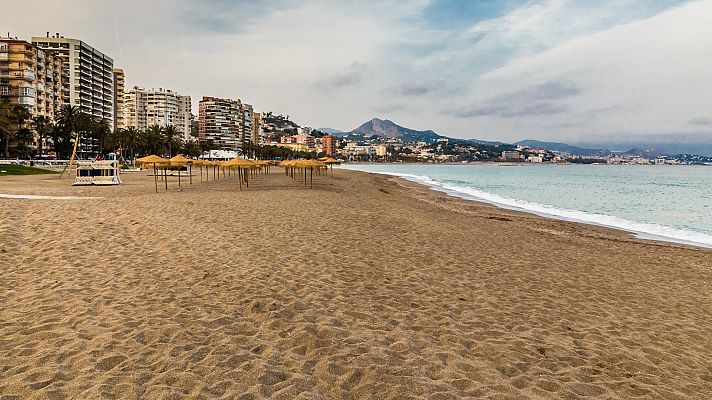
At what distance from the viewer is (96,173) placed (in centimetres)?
2570

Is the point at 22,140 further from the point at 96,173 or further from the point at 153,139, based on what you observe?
the point at 96,173

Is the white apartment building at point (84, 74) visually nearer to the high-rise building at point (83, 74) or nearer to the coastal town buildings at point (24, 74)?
the high-rise building at point (83, 74)

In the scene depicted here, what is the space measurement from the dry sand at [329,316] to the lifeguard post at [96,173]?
16.0 m

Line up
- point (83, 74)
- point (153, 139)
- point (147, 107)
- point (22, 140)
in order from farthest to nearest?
point (147, 107), point (83, 74), point (153, 139), point (22, 140)

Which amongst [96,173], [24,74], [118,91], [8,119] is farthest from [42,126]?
[118,91]

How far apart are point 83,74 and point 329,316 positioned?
12254cm

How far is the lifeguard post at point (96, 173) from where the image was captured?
25.0m

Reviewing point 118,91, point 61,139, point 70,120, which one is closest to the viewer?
point 70,120

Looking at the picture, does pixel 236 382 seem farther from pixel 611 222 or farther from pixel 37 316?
pixel 611 222

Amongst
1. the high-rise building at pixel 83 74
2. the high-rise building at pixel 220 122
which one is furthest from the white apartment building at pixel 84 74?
the high-rise building at pixel 220 122

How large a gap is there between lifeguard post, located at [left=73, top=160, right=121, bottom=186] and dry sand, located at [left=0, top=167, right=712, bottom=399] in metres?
16.0

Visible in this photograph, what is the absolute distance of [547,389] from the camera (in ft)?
12.9

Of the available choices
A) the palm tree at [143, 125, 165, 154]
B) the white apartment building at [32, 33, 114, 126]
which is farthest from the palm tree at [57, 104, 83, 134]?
the white apartment building at [32, 33, 114, 126]

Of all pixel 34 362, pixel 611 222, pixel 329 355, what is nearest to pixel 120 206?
pixel 34 362
